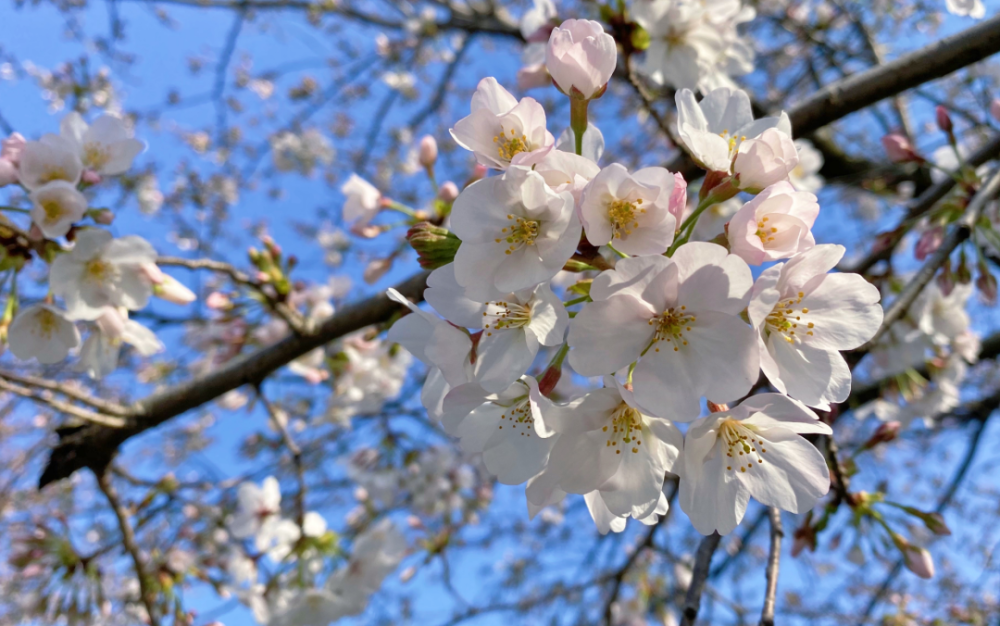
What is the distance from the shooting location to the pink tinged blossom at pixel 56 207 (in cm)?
158

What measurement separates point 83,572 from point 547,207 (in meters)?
3.13

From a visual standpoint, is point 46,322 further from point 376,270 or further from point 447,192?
point 447,192

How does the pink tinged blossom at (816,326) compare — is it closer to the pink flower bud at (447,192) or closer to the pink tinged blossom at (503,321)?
the pink tinged blossom at (503,321)

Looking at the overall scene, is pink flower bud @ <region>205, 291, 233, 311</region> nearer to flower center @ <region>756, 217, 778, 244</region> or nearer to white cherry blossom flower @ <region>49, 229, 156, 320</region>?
white cherry blossom flower @ <region>49, 229, 156, 320</region>

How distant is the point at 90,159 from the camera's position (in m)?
1.89

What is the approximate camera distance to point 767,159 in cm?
103

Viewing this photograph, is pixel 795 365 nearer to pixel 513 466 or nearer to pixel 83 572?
pixel 513 466

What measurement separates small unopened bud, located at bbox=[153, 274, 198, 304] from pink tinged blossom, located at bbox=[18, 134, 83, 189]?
1.40 ft

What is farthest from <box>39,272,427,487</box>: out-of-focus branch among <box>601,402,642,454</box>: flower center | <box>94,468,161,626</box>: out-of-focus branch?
<box>601,402,642,454</box>: flower center

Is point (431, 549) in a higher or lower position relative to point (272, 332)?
lower

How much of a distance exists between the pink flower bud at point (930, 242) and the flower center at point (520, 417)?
1666mm

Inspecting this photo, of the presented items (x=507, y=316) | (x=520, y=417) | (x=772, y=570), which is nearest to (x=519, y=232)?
(x=507, y=316)

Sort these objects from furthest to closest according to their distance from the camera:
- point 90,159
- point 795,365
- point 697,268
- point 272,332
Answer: point 272,332
point 90,159
point 795,365
point 697,268

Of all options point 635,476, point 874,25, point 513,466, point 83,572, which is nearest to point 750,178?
point 635,476
